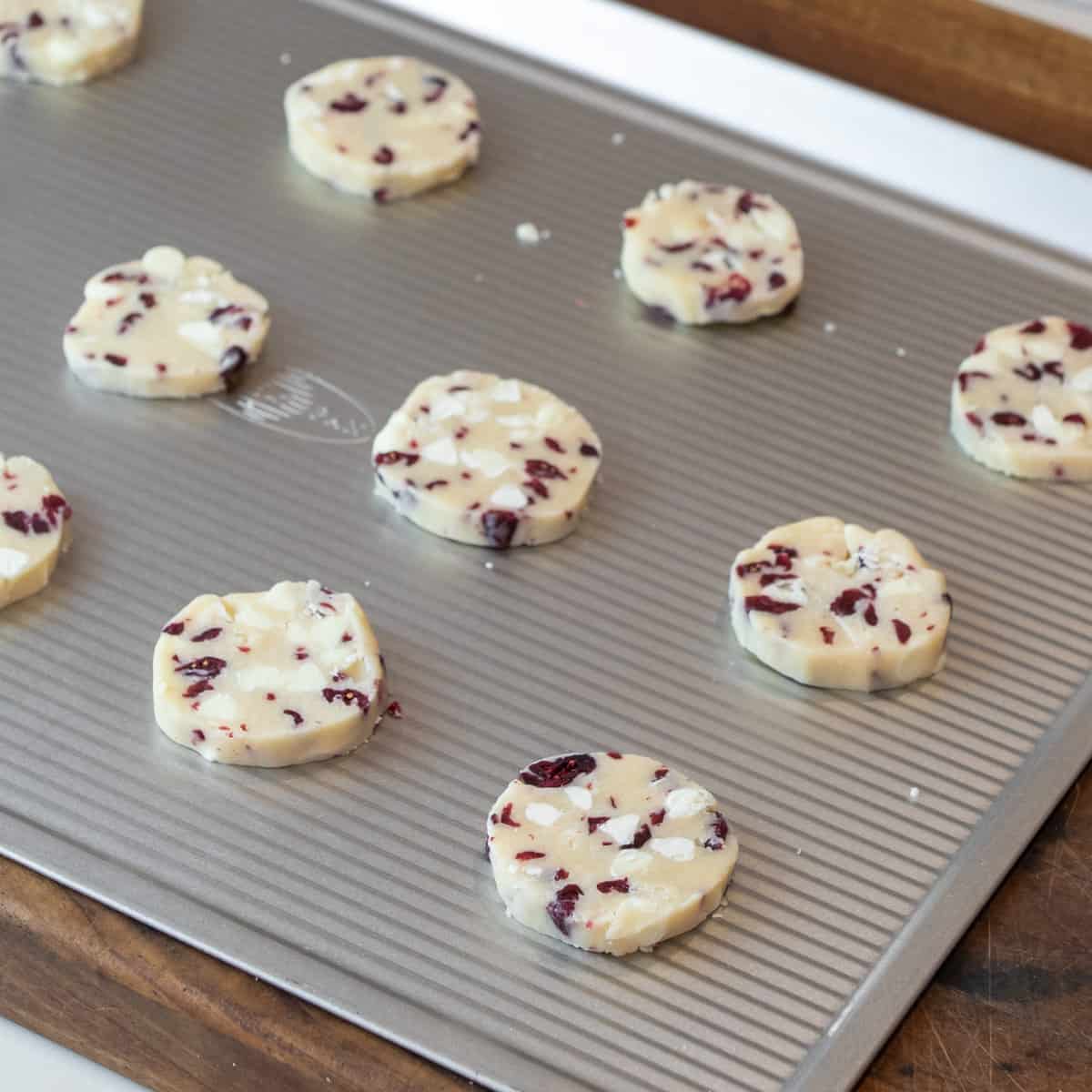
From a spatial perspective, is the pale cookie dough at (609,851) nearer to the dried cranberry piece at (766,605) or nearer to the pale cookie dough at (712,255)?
the dried cranberry piece at (766,605)

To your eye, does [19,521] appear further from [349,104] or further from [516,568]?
[349,104]

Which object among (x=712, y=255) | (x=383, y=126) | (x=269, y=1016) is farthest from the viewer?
(x=383, y=126)

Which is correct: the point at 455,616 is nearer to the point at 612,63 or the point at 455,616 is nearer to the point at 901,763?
the point at 901,763

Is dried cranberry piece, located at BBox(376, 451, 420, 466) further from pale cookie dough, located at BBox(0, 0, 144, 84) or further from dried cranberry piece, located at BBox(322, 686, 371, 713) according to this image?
pale cookie dough, located at BBox(0, 0, 144, 84)

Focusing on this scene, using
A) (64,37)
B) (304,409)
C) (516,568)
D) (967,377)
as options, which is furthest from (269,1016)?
(64,37)

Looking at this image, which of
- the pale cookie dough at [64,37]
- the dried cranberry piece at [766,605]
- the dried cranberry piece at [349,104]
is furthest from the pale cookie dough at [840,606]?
the pale cookie dough at [64,37]

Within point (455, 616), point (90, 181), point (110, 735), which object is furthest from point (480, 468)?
point (90, 181)

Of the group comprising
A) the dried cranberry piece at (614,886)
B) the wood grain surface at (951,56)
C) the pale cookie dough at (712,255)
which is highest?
the wood grain surface at (951,56)
